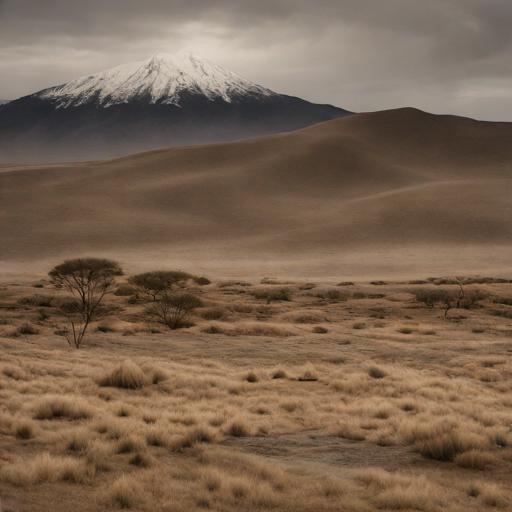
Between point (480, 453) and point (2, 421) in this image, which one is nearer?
point (480, 453)

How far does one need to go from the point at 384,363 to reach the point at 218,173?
87.7 m

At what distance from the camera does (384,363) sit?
13.3 meters

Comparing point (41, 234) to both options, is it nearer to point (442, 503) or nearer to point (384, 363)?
point (384, 363)

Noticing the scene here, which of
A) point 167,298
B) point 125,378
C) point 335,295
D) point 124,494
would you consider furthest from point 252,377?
point 335,295

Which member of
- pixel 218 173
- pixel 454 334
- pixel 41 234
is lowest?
pixel 454 334

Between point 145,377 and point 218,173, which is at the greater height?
point 218,173

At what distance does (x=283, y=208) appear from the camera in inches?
3307

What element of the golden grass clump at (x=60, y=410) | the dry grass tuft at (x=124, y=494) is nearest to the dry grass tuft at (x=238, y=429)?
the golden grass clump at (x=60, y=410)

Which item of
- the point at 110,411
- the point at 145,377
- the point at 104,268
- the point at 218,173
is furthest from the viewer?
the point at 218,173

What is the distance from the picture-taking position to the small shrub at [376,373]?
1140 cm

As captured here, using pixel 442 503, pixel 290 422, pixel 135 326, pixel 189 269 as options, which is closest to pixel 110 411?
pixel 290 422

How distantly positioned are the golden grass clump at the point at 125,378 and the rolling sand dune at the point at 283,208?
3636cm

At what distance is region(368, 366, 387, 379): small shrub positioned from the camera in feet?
37.4

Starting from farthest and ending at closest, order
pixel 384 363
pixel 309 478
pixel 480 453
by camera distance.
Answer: pixel 384 363
pixel 480 453
pixel 309 478
